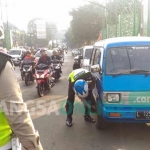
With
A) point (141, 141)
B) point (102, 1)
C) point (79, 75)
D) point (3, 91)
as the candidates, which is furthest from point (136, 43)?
point (102, 1)

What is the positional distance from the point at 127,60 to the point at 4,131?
340cm

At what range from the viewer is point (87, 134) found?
4602 millimetres

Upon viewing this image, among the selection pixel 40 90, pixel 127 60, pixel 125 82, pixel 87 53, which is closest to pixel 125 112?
pixel 125 82

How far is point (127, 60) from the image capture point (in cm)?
452

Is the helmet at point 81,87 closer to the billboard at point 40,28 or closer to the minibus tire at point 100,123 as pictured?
the minibus tire at point 100,123

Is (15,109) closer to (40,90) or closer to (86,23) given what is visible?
(40,90)

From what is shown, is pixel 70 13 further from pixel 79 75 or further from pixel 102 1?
pixel 79 75

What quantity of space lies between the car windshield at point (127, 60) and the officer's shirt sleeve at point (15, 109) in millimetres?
3095

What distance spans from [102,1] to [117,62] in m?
32.5

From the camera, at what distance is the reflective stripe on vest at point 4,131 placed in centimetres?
147

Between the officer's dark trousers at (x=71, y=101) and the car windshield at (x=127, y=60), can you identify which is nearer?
the car windshield at (x=127, y=60)

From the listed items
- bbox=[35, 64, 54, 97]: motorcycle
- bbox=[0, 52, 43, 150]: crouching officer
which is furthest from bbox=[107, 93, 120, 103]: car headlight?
bbox=[35, 64, 54, 97]: motorcycle

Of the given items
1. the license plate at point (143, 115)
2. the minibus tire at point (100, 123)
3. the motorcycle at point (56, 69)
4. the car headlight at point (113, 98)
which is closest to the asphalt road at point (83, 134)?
the minibus tire at point (100, 123)

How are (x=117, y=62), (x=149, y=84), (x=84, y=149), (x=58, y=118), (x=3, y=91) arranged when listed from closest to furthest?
(x=3, y=91) → (x=84, y=149) → (x=149, y=84) → (x=117, y=62) → (x=58, y=118)
